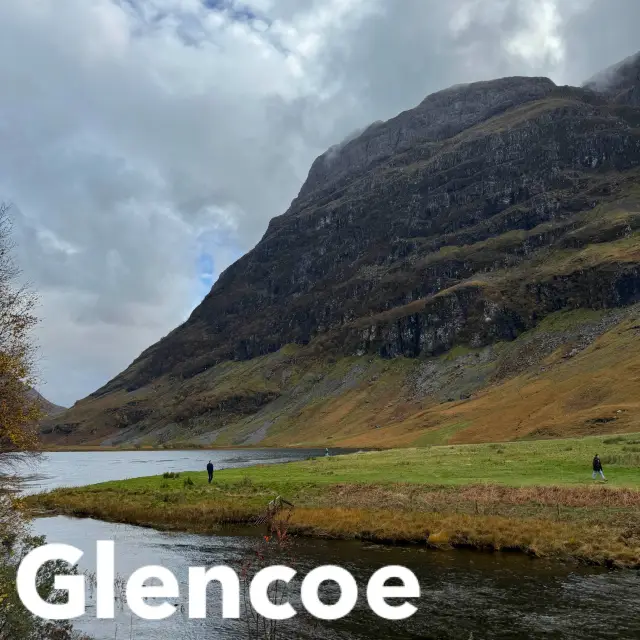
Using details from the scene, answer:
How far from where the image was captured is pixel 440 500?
4050 centimetres

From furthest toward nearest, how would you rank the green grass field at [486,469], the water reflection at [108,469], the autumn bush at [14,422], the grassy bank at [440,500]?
the water reflection at [108,469]
the green grass field at [486,469]
the grassy bank at [440,500]
the autumn bush at [14,422]

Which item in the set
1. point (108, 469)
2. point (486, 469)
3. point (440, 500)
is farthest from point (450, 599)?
point (108, 469)

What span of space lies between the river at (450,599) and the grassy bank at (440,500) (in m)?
2.22

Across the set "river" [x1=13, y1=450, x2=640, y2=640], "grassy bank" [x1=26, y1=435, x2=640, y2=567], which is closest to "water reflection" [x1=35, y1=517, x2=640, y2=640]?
"river" [x1=13, y1=450, x2=640, y2=640]

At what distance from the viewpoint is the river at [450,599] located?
19.6 metres

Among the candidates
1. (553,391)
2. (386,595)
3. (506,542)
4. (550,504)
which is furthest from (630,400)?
(386,595)

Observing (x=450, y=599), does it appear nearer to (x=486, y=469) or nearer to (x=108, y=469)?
(x=486, y=469)

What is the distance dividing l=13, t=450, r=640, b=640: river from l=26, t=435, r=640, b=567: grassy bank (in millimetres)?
2225

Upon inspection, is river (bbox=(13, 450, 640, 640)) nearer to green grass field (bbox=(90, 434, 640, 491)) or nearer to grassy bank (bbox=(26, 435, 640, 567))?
grassy bank (bbox=(26, 435, 640, 567))

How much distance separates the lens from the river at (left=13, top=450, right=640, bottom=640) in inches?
770

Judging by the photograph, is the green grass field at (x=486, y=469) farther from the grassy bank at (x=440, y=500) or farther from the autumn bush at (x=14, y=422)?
the autumn bush at (x=14, y=422)

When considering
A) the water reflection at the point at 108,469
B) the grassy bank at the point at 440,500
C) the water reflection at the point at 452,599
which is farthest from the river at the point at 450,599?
the water reflection at the point at 108,469

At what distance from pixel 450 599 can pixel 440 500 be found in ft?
59.4

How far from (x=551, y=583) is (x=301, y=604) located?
1128 centimetres
